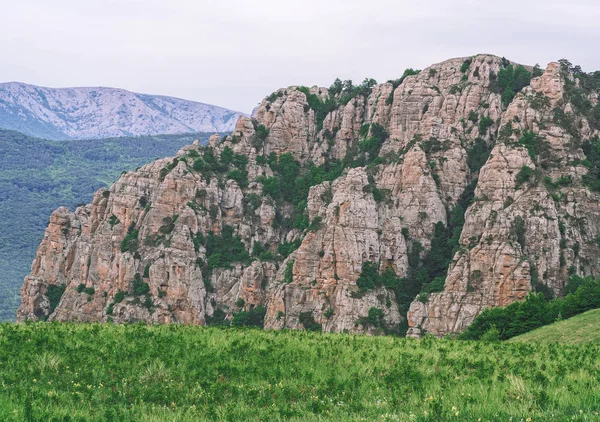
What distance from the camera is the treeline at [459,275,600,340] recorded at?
2573 inches

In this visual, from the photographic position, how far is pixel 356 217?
117 meters

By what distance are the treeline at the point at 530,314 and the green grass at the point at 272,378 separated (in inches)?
1335

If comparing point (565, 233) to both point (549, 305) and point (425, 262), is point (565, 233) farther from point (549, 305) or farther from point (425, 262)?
point (549, 305)

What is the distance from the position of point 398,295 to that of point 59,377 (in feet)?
297

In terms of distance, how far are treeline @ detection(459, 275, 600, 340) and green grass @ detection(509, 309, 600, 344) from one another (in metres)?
15.4

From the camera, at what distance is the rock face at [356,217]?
10519cm

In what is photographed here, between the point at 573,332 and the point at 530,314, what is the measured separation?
96.5ft

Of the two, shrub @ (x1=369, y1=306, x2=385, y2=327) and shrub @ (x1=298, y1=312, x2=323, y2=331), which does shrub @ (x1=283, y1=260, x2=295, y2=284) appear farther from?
shrub @ (x1=369, y1=306, x2=385, y2=327)

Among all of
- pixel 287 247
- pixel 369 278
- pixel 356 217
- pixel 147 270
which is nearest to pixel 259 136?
pixel 287 247

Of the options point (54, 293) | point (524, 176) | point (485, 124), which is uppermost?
point (485, 124)

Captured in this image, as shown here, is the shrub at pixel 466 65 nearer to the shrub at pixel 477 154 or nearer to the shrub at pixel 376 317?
the shrub at pixel 477 154

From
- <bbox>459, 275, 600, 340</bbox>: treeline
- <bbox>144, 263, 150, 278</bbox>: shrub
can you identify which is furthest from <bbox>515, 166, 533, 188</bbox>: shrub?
<bbox>144, 263, 150, 278</bbox>: shrub

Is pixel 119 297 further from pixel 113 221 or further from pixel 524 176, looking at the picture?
pixel 524 176

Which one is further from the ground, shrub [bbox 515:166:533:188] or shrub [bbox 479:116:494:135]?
shrub [bbox 479:116:494:135]
